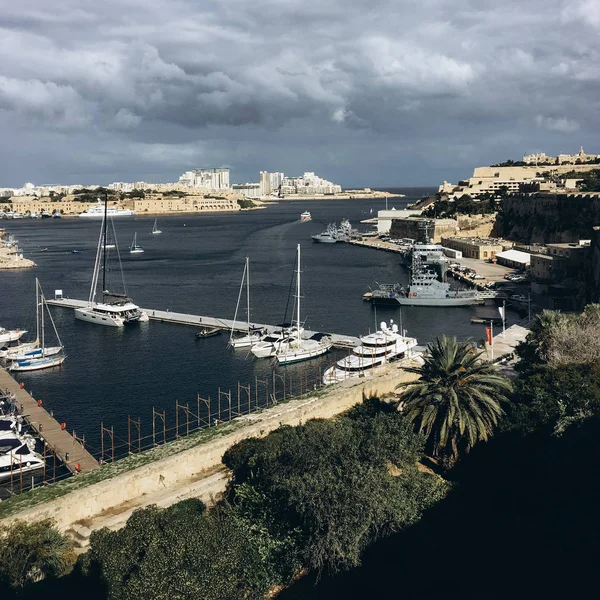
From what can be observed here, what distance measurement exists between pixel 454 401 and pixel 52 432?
12.1 m

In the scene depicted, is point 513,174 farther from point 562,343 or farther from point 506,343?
point 562,343

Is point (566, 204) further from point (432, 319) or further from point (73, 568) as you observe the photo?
point (73, 568)

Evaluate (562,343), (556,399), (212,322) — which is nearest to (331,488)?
(556,399)

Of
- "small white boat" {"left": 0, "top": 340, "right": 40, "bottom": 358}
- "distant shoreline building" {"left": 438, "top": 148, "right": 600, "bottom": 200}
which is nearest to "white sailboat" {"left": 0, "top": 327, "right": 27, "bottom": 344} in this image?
"small white boat" {"left": 0, "top": 340, "right": 40, "bottom": 358}

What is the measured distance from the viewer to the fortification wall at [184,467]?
40.7ft

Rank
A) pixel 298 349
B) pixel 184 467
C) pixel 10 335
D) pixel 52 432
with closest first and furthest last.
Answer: pixel 184 467, pixel 52 432, pixel 298 349, pixel 10 335

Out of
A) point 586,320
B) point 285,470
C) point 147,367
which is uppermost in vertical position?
point 586,320

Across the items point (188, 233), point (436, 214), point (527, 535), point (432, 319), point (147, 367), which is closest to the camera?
point (527, 535)

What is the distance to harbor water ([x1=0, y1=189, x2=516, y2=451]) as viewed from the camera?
2459 centimetres

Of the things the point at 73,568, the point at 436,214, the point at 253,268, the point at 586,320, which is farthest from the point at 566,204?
the point at 73,568

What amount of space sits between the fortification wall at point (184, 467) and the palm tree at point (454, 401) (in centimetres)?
238

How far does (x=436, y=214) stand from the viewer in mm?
83188

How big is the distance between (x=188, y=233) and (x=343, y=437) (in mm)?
94074

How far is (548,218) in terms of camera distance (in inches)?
2537
